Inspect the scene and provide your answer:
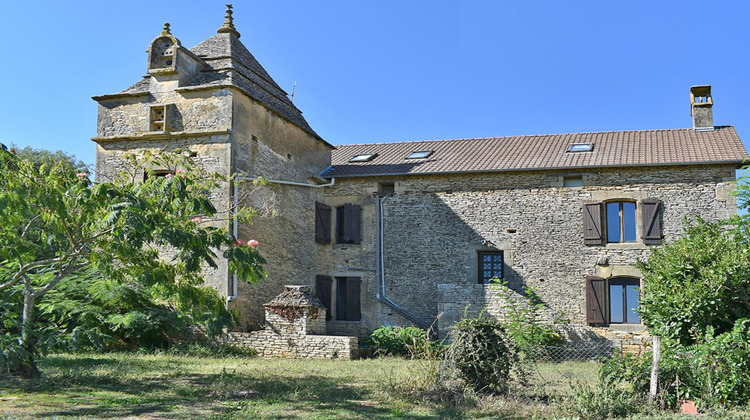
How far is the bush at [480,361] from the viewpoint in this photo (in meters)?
9.20

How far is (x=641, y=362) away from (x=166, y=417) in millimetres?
5818

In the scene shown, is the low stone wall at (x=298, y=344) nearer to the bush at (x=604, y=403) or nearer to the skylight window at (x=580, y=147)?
the bush at (x=604, y=403)

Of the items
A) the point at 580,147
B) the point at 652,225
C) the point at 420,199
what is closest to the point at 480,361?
the point at 652,225

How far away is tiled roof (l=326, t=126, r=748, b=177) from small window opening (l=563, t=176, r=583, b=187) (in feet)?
1.28

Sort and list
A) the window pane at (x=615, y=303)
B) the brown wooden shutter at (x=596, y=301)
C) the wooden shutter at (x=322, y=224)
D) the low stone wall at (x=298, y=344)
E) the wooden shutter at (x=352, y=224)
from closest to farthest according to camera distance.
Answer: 1. the low stone wall at (x=298, y=344)
2. the brown wooden shutter at (x=596, y=301)
3. the window pane at (x=615, y=303)
4. the wooden shutter at (x=352, y=224)
5. the wooden shutter at (x=322, y=224)

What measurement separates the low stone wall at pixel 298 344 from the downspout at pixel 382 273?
311 centimetres

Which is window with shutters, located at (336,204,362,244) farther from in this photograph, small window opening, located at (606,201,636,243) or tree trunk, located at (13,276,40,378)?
tree trunk, located at (13,276,40,378)

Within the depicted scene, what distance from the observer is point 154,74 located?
1641 cm

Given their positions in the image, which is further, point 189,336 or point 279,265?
point 279,265

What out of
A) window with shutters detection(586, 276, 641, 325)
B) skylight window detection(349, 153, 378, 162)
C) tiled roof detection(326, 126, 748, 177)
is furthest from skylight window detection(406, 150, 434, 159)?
window with shutters detection(586, 276, 641, 325)

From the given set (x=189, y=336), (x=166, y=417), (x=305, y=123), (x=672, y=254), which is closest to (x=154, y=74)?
(x=305, y=123)

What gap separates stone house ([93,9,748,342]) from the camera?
16234 millimetres

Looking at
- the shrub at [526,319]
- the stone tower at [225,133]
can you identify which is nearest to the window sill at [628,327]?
the shrub at [526,319]

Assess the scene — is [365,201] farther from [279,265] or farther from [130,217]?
[130,217]
